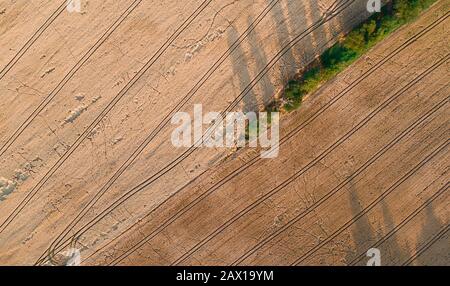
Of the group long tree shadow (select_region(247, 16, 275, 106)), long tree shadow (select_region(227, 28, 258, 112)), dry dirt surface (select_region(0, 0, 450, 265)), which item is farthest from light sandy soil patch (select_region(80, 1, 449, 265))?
long tree shadow (select_region(227, 28, 258, 112))

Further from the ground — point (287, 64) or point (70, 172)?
point (287, 64)

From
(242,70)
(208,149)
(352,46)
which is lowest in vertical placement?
(208,149)

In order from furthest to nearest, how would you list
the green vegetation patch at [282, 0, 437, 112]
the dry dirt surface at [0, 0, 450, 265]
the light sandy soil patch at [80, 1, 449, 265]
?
the light sandy soil patch at [80, 1, 449, 265], the dry dirt surface at [0, 0, 450, 265], the green vegetation patch at [282, 0, 437, 112]

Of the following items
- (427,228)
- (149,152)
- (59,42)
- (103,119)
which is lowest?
(427,228)

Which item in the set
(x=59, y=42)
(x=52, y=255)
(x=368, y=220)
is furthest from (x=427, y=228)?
(x=59, y=42)

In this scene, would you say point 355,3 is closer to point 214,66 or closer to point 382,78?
point 382,78

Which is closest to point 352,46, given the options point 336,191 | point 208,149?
point 336,191

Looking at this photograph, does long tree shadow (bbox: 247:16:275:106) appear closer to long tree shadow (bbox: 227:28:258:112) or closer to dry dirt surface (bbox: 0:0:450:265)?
dry dirt surface (bbox: 0:0:450:265)

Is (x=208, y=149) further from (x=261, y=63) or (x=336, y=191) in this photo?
(x=336, y=191)
